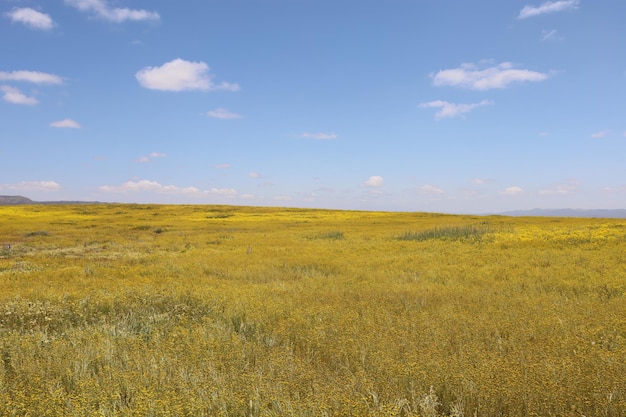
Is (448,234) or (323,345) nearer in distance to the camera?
(323,345)

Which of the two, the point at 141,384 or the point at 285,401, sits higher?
the point at 285,401

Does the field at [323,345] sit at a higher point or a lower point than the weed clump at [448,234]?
lower

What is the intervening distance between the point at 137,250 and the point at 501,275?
69.3ft

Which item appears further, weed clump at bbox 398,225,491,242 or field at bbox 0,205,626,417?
weed clump at bbox 398,225,491,242

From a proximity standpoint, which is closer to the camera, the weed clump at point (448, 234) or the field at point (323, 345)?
the field at point (323, 345)

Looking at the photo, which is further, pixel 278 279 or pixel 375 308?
pixel 278 279

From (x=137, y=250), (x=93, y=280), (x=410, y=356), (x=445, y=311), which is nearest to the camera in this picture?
(x=410, y=356)

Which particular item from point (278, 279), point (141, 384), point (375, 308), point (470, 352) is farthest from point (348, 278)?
point (141, 384)

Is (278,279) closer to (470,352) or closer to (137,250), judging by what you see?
→ (470,352)

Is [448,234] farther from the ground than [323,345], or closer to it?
farther from the ground

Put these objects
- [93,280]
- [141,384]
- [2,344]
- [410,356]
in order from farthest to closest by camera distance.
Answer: [93,280] → [2,344] → [410,356] → [141,384]

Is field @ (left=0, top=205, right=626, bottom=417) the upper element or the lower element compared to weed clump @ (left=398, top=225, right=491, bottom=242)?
lower

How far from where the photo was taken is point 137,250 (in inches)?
961

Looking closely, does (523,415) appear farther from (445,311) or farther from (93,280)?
(93,280)
